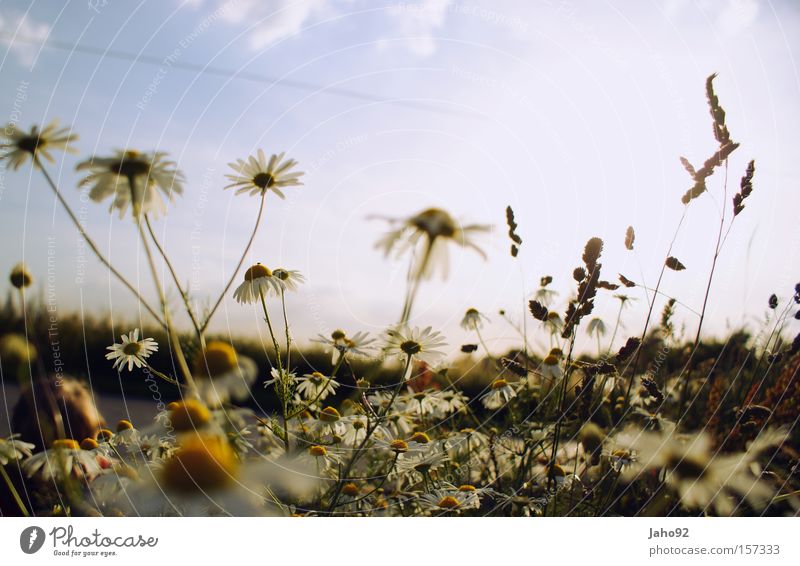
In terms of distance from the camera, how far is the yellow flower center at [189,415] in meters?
0.87

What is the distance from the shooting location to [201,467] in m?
0.83

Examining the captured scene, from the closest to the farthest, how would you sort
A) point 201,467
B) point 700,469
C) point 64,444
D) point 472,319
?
1. point 201,467
2. point 64,444
3. point 700,469
4. point 472,319

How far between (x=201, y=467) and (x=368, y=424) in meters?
0.23

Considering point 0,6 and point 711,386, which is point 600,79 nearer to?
point 711,386

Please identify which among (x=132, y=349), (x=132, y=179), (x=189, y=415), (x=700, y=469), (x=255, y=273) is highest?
(x=132, y=179)

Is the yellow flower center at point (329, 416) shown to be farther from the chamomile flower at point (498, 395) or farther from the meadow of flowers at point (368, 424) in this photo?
the chamomile flower at point (498, 395)

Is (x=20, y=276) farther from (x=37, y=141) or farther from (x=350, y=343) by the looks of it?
(x=350, y=343)

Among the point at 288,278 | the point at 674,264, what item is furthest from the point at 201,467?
the point at 674,264

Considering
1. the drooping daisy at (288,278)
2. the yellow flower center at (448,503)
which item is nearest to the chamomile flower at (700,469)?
the yellow flower center at (448,503)

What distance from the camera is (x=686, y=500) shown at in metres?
1.16

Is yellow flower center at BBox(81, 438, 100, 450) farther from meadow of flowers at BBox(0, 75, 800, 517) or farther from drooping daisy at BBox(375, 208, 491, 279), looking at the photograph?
drooping daisy at BBox(375, 208, 491, 279)

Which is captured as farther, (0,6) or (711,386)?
(711,386)
